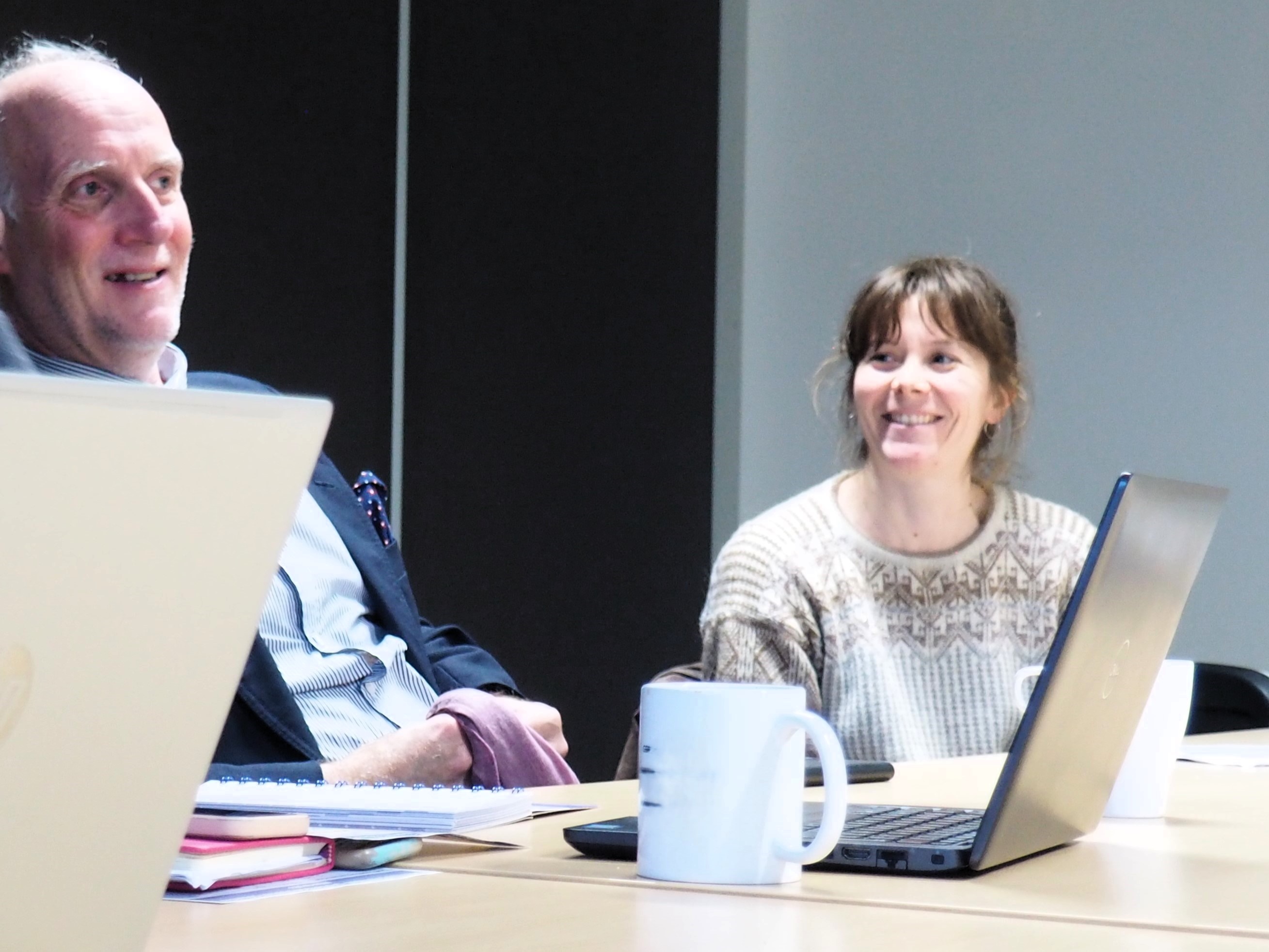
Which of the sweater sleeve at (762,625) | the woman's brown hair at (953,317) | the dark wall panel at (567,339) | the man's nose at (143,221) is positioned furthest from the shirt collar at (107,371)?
the dark wall panel at (567,339)

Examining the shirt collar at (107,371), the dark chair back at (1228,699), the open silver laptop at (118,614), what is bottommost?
the dark chair back at (1228,699)

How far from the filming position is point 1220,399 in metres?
4.11

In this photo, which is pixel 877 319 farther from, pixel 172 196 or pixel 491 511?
pixel 491 511

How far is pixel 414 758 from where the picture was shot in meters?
1.97

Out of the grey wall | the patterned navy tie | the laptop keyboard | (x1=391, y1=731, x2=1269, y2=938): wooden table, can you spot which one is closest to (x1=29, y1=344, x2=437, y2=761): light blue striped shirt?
the patterned navy tie

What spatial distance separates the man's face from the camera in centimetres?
236

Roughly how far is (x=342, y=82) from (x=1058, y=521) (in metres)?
1.94

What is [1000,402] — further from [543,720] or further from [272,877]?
[272,877]

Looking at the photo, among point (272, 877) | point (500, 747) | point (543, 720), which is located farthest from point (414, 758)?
point (272, 877)

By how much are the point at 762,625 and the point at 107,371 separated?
104cm

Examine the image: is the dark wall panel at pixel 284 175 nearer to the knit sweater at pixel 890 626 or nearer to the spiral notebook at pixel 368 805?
the knit sweater at pixel 890 626

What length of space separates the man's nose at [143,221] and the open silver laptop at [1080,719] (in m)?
1.47

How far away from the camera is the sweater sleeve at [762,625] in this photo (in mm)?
2629

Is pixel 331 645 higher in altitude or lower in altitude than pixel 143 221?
lower
